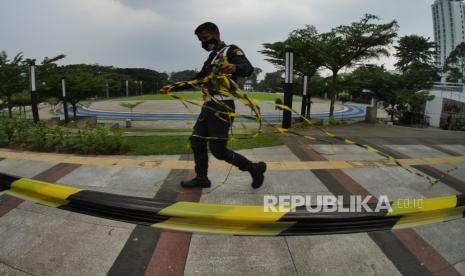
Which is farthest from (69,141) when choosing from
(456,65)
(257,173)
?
(456,65)

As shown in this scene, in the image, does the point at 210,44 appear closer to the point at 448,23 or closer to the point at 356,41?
the point at 356,41

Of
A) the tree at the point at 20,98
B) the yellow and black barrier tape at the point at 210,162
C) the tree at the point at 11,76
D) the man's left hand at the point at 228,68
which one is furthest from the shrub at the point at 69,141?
the tree at the point at 20,98

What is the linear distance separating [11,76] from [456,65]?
245 feet

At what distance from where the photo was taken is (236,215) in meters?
1.10

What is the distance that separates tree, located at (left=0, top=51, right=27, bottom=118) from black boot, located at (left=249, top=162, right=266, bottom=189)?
1390cm

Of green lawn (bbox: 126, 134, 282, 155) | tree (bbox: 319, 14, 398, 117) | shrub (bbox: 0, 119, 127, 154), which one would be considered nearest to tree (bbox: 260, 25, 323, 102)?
tree (bbox: 319, 14, 398, 117)

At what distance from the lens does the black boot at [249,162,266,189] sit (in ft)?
9.42

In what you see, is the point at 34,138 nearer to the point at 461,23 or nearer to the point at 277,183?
the point at 277,183

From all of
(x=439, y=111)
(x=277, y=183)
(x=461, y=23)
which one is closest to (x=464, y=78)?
(x=461, y=23)

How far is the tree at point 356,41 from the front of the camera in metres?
12.2

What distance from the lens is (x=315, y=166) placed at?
388 cm

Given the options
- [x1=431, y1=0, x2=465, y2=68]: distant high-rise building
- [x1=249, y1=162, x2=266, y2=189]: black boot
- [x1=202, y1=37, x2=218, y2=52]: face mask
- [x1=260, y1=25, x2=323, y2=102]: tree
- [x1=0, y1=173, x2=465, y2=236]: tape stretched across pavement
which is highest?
[x1=431, y1=0, x2=465, y2=68]: distant high-rise building

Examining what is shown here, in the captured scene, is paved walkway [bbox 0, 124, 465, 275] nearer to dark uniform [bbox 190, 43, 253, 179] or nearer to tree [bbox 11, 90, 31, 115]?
dark uniform [bbox 190, 43, 253, 179]

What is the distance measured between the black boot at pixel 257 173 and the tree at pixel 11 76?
1390 cm
